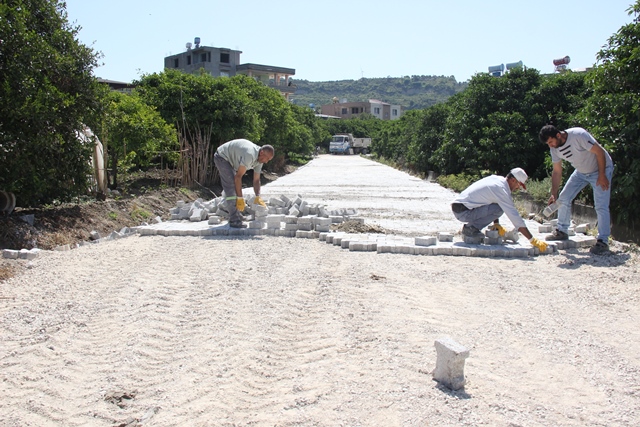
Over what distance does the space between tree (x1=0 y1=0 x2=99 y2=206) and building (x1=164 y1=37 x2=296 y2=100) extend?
5774 cm

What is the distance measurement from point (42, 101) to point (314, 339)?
6.29 m

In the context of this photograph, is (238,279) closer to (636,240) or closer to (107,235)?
(107,235)

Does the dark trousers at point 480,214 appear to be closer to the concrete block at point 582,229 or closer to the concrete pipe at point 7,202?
the concrete block at point 582,229

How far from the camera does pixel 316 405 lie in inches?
133

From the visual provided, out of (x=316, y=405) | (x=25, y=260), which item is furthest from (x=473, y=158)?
(x=316, y=405)

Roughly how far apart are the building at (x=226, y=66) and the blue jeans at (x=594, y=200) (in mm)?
60127

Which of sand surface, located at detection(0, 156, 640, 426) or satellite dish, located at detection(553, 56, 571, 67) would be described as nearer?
sand surface, located at detection(0, 156, 640, 426)

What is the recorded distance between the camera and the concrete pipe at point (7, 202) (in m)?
8.27

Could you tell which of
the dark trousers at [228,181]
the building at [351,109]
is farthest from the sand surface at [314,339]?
the building at [351,109]

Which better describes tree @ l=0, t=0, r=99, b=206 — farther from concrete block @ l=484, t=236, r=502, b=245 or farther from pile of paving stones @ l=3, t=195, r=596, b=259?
concrete block @ l=484, t=236, r=502, b=245

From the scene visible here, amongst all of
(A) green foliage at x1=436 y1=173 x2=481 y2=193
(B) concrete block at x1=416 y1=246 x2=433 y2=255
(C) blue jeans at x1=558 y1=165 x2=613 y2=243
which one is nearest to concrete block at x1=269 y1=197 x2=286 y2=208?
(B) concrete block at x1=416 y1=246 x2=433 y2=255

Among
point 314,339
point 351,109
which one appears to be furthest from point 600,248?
point 351,109

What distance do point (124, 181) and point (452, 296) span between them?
9.84 meters

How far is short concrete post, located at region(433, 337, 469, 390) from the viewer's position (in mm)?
3514
